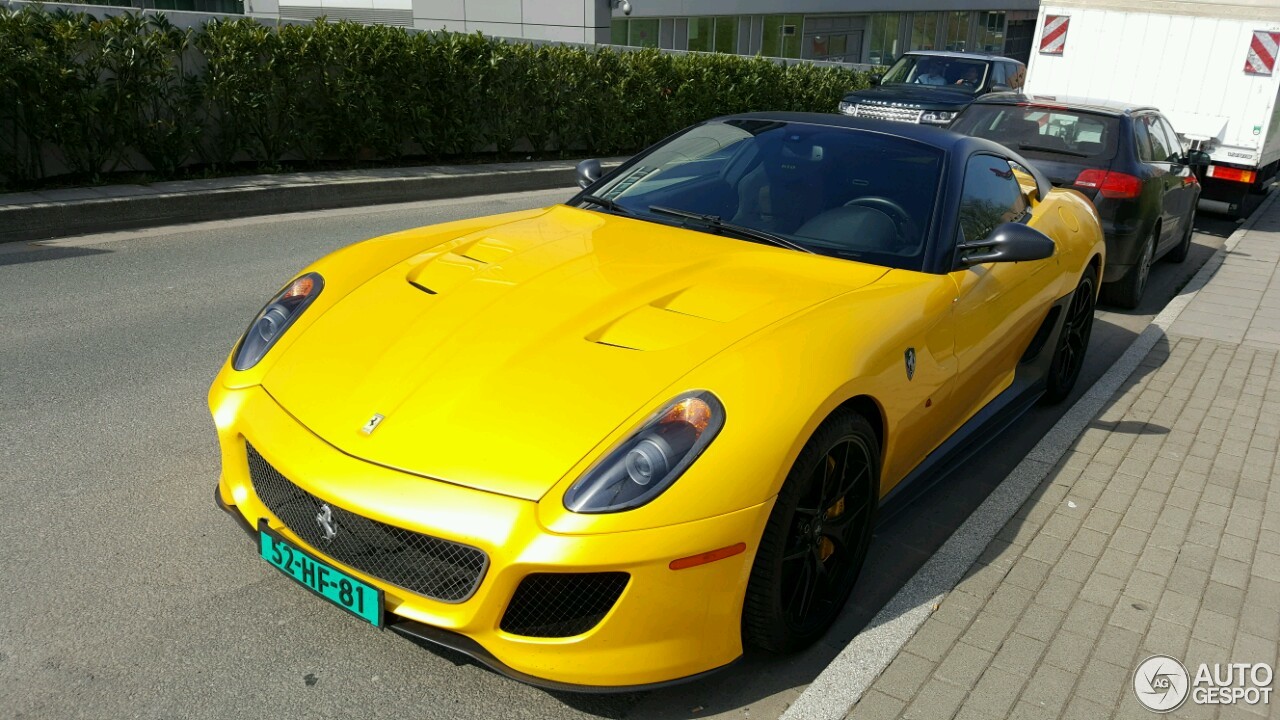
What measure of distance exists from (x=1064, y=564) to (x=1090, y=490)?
799 mm

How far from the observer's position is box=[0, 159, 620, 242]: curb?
28.0 ft

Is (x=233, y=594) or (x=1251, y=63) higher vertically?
(x=1251, y=63)

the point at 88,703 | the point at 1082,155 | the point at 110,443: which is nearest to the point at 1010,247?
the point at 88,703

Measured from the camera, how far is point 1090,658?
10.5 feet

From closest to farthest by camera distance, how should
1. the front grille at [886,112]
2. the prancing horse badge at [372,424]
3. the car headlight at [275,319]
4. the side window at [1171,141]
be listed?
the prancing horse badge at [372,424]
the car headlight at [275,319]
the side window at [1171,141]
the front grille at [886,112]

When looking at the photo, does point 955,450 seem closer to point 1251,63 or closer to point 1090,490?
point 1090,490

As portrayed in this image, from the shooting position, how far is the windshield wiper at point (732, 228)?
3928 millimetres

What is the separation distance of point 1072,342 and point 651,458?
12.4 ft

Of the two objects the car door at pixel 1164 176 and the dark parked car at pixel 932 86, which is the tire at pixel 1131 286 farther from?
the dark parked car at pixel 932 86

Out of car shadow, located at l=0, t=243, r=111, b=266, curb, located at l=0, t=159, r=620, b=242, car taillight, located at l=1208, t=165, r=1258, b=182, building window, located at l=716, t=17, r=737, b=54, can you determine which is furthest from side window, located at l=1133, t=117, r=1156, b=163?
building window, located at l=716, t=17, r=737, b=54

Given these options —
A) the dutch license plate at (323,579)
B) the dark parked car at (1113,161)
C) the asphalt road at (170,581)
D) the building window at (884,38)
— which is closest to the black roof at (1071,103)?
the dark parked car at (1113,161)

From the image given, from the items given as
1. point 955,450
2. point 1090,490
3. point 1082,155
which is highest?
point 1082,155

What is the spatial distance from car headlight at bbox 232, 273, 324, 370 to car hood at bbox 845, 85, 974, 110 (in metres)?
13.2

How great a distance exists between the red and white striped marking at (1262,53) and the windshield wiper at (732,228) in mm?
10873
